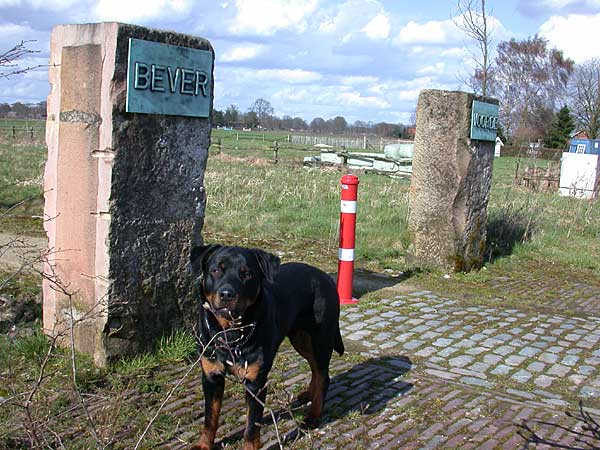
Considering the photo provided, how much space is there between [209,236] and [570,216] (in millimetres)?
9000

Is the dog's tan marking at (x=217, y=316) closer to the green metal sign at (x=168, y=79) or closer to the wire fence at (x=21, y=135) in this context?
the green metal sign at (x=168, y=79)

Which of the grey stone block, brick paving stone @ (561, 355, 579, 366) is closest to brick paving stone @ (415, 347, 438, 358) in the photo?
the grey stone block

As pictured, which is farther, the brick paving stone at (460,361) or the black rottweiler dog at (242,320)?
the brick paving stone at (460,361)

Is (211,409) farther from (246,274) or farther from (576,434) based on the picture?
(576,434)

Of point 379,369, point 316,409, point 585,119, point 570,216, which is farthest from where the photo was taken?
point 585,119

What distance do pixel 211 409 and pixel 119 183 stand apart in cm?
195

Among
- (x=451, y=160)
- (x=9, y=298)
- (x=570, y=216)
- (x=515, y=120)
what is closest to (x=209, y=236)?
(x=451, y=160)

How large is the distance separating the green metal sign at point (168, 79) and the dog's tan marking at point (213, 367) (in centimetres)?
211

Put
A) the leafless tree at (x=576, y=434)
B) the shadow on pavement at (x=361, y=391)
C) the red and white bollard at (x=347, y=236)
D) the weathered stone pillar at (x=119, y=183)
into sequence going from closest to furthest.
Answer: the leafless tree at (x=576, y=434) → the shadow on pavement at (x=361, y=391) → the weathered stone pillar at (x=119, y=183) → the red and white bollard at (x=347, y=236)

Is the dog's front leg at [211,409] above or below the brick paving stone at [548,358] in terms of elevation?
above

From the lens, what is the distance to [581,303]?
8.55 metres

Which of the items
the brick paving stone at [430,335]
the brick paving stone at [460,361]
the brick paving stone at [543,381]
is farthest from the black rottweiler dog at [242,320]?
the brick paving stone at [430,335]

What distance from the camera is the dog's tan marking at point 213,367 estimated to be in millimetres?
3941

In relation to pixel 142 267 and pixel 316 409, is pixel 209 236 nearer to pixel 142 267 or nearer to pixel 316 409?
pixel 142 267
